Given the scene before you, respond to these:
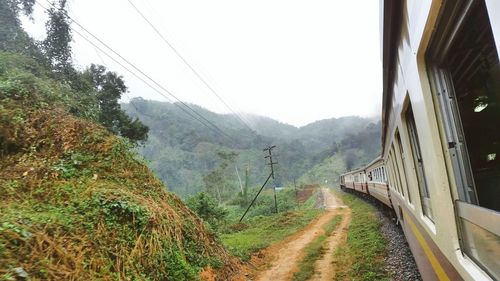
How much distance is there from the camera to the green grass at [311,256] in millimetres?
7903

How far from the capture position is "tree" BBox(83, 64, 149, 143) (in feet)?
69.2

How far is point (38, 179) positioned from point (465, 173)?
653cm

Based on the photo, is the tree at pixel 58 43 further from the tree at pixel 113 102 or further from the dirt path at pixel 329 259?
the dirt path at pixel 329 259

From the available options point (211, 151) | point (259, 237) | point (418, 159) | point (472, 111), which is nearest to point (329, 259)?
point (259, 237)

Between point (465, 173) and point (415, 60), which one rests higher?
point (415, 60)

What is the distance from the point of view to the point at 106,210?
5707 millimetres

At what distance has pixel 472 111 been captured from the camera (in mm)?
2602

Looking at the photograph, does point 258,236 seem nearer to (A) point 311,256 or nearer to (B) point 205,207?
(B) point 205,207

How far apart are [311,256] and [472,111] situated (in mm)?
7808

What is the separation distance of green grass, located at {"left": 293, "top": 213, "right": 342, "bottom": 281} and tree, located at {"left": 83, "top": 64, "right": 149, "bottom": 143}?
43.9 feet

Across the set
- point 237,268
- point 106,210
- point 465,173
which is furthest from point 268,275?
point 465,173

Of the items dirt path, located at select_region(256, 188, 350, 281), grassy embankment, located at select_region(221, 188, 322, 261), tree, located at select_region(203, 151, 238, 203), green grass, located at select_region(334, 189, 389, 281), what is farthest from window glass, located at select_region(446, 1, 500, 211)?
tree, located at select_region(203, 151, 238, 203)

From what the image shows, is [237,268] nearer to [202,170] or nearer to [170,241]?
[170,241]

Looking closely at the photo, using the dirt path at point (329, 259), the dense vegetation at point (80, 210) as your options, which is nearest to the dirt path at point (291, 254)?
the dirt path at point (329, 259)
